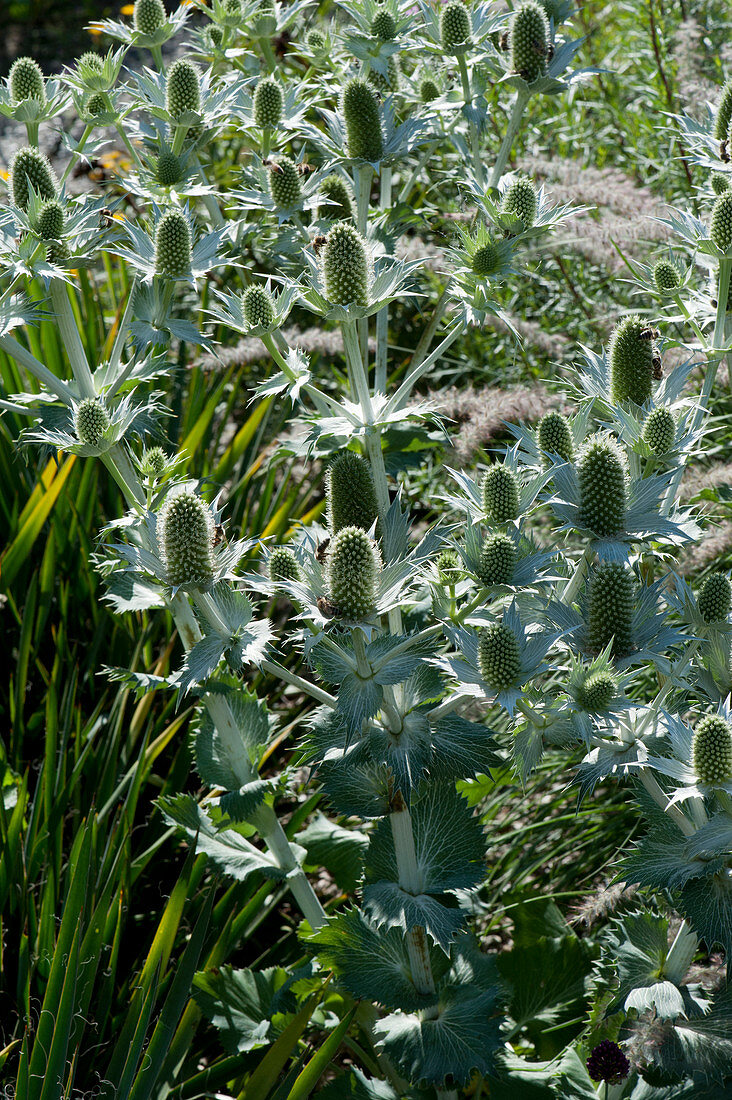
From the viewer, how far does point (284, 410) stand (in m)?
4.54

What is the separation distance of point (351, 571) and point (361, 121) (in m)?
1.40

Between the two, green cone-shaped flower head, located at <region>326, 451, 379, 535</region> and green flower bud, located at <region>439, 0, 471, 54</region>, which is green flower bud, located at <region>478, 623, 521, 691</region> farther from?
green flower bud, located at <region>439, 0, 471, 54</region>

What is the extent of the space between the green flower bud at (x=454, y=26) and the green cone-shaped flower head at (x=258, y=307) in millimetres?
994

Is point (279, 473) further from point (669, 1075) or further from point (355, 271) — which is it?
point (669, 1075)

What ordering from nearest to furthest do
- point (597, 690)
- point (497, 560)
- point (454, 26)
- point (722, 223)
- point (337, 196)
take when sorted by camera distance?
point (597, 690) → point (497, 560) → point (722, 223) → point (454, 26) → point (337, 196)

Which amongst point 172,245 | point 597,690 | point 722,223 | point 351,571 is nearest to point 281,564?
point 351,571

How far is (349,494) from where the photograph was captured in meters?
2.01

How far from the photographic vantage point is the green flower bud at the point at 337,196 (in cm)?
273

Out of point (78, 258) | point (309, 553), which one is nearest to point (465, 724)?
point (309, 553)

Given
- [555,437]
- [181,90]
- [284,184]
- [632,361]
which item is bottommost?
[555,437]

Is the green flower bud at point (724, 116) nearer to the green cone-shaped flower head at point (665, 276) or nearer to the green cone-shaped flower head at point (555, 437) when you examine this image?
the green cone-shaped flower head at point (665, 276)

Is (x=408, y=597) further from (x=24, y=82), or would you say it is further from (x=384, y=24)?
(x=24, y=82)

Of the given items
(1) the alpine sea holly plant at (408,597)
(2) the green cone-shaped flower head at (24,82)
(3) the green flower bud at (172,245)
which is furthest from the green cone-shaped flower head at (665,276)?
(2) the green cone-shaped flower head at (24,82)

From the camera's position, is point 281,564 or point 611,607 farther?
point 281,564
